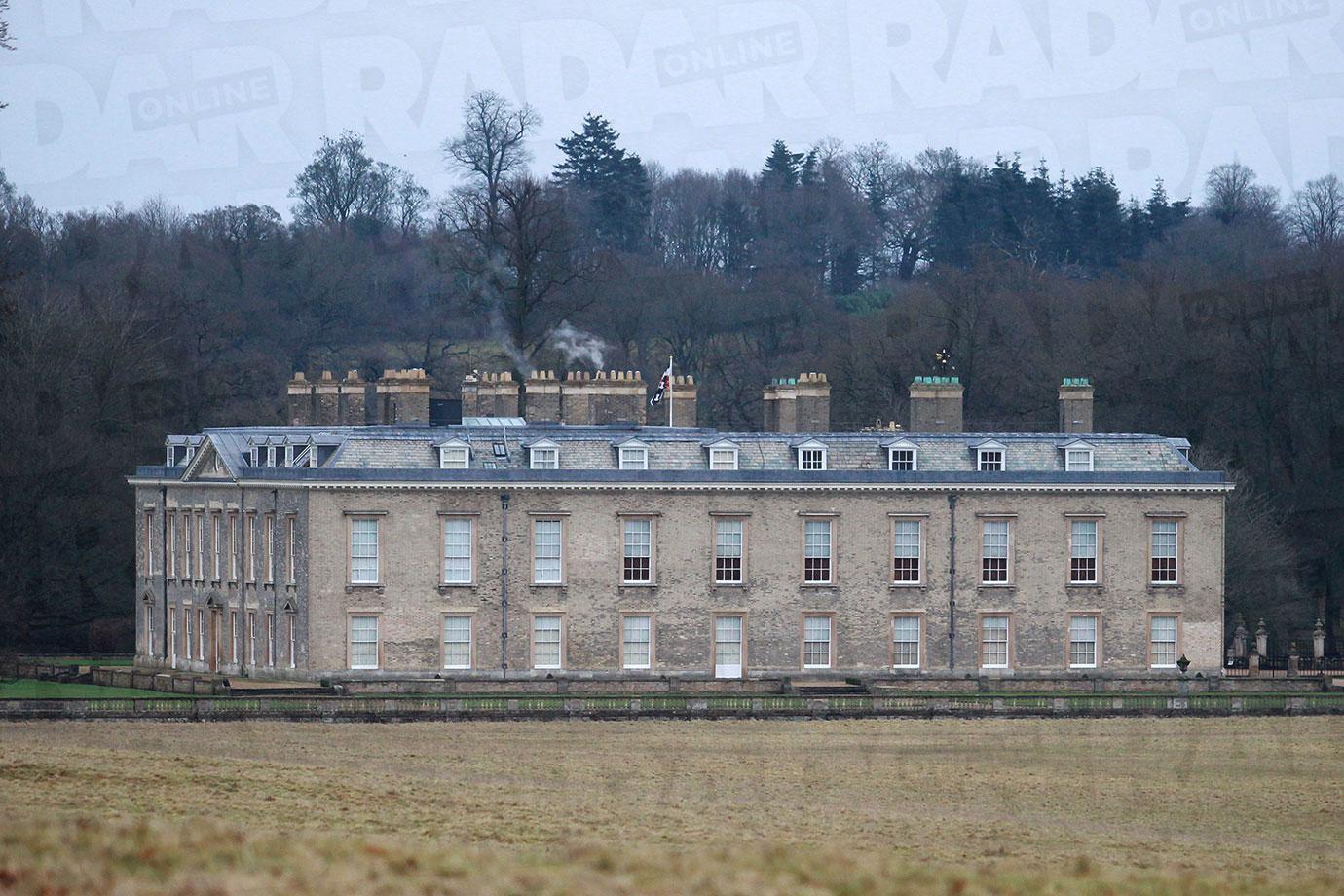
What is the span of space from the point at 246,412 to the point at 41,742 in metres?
47.3

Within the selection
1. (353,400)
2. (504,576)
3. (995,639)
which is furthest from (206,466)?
(995,639)

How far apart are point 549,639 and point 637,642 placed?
232cm

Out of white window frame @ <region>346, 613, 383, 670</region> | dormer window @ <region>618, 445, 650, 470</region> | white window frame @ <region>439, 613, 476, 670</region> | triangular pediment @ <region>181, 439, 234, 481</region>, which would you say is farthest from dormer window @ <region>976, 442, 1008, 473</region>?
triangular pediment @ <region>181, 439, 234, 481</region>

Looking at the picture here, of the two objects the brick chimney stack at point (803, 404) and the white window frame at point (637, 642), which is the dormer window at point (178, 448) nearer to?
the white window frame at point (637, 642)

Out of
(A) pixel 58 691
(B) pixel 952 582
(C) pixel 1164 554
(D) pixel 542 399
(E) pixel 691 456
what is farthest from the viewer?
(D) pixel 542 399

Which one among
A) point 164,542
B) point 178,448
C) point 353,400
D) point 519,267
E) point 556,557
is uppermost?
point 519,267

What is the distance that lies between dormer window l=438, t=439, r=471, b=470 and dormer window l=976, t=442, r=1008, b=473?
13.6 meters

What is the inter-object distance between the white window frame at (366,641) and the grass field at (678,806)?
898 cm

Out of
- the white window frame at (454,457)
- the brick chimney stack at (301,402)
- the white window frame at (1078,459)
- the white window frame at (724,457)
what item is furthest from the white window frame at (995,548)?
the brick chimney stack at (301,402)

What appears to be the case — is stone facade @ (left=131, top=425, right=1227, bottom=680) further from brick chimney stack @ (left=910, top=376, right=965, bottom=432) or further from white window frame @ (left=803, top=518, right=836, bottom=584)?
brick chimney stack @ (left=910, top=376, right=965, bottom=432)

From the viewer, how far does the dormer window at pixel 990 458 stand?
65625 mm

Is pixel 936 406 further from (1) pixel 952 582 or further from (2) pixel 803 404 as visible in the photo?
(1) pixel 952 582

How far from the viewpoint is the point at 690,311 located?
4668 inches

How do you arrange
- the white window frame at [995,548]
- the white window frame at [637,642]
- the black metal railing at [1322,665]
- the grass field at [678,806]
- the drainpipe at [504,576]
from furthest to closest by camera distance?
the black metal railing at [1322,665]
the white window frame at [995,548]
the white window frame at [637,642]
the drainpipe at [504,576]
the grass field at [678,806]
